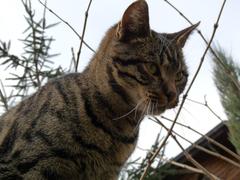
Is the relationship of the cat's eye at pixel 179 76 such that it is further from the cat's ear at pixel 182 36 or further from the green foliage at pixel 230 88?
the green foliage at pixel 230 88

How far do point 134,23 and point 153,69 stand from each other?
315mm

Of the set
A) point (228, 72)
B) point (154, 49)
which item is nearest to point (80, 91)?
point (154, 49)

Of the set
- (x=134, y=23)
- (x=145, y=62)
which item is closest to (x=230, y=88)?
(x=145, y=62)

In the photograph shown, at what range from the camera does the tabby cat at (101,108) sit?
2.78 meters

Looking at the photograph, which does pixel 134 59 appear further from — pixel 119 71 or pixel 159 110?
pixel 159 110

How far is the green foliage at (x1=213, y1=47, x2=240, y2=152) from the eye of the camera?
2.19 metres

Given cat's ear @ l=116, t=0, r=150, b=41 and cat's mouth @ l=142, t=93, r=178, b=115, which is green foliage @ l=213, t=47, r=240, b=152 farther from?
cat's ear @ l=116, t=0, r=150, b=41

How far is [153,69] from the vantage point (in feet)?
9.64

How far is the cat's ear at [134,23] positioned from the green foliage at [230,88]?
0.73 metres

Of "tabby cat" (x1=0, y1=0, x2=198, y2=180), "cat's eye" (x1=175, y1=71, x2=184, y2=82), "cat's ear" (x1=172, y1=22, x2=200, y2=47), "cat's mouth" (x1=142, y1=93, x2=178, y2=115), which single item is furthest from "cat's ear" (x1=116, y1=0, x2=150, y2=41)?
"cat's mouth" (x1=142, y1=93, x2=178, y2=115)

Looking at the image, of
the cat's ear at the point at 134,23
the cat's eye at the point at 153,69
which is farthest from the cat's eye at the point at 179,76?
the cat's ear at the point at 134,23

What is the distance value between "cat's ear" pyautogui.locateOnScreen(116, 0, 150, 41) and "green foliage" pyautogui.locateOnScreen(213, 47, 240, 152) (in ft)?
2.38

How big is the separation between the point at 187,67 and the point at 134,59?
42cm

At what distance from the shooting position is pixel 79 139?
288cm
